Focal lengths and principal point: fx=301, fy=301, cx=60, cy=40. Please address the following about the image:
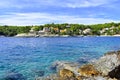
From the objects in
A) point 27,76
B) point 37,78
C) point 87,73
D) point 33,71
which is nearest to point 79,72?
point 87,73

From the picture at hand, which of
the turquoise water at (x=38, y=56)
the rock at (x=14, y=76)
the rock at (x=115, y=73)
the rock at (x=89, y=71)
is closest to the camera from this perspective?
the rock at (x=115, y=73)

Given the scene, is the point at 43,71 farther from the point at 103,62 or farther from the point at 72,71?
the point at 103,62

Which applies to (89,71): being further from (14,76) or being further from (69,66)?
(14,76)

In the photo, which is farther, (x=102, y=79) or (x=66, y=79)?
(x=66, y=79)

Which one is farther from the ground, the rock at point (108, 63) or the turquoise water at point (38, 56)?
the rock at point (108, 63)

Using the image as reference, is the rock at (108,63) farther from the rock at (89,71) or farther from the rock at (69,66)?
the rock at (69,66)

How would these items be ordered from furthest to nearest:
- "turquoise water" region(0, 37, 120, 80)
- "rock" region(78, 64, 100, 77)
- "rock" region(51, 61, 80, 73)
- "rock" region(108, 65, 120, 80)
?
"turquoise water" region(0, 37, 120, 80) → "rock" region(51, 61, 80, 73) → "rock" region(78, 64, 100, 77) → "rock" region(108, 65, 120, 80)

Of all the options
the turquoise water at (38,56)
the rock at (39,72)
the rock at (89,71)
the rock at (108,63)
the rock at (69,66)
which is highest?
the rock at (108,63)

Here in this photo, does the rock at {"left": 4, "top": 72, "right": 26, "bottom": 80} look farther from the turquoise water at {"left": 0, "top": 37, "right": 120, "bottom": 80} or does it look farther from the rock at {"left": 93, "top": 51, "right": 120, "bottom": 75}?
the rock at {"left": 93, "top": 51, "right": 120, "bottom": 75}

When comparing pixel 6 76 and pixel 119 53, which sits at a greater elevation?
pixel 119 53

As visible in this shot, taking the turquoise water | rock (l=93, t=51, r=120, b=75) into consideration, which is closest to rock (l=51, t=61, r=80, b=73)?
the turquoise water

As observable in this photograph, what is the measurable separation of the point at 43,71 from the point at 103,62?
10864 mm

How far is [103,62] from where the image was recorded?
17.8 metres

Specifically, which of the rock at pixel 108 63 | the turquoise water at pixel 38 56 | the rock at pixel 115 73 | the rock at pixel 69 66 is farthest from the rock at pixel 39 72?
the rock at pixel 115 73
